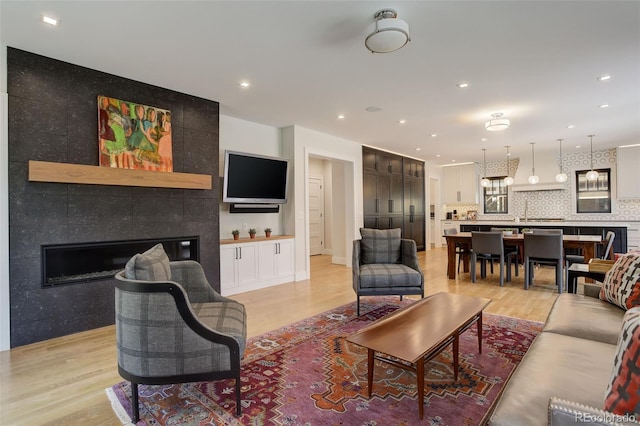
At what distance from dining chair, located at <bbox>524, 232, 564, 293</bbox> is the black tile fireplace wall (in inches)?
194

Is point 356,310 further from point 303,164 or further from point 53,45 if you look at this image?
point 53,45

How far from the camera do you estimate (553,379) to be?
148 cm

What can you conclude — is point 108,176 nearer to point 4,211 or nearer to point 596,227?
point 4,211

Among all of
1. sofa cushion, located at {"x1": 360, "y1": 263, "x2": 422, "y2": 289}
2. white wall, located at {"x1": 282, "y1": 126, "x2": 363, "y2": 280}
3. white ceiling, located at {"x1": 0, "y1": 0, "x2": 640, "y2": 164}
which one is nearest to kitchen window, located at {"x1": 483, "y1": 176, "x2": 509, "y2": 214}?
white ceiling, located at {"x1": 0, "y1": 0, "x2": 640, "y2": 164}

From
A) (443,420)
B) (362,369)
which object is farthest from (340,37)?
(443,420)

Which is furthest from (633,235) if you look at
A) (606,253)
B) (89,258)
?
(89,258)

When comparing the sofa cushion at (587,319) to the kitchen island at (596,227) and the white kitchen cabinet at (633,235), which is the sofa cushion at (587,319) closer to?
the kitchen island at (596,227)

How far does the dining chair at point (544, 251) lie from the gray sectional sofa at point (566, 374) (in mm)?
2627

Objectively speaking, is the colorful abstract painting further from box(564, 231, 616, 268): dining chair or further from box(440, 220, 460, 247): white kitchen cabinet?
box(440, 220, 460, 247): white kitchen cabinet

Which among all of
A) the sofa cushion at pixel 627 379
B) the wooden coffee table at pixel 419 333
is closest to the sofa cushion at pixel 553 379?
the sofa cushion at pixel 627 379

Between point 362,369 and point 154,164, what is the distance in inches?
123

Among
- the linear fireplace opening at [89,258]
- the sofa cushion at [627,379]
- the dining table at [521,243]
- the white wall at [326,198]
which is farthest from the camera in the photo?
the white wall at [326,198]

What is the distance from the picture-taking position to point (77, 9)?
94.5 inches

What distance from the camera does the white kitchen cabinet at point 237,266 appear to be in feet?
15.5
